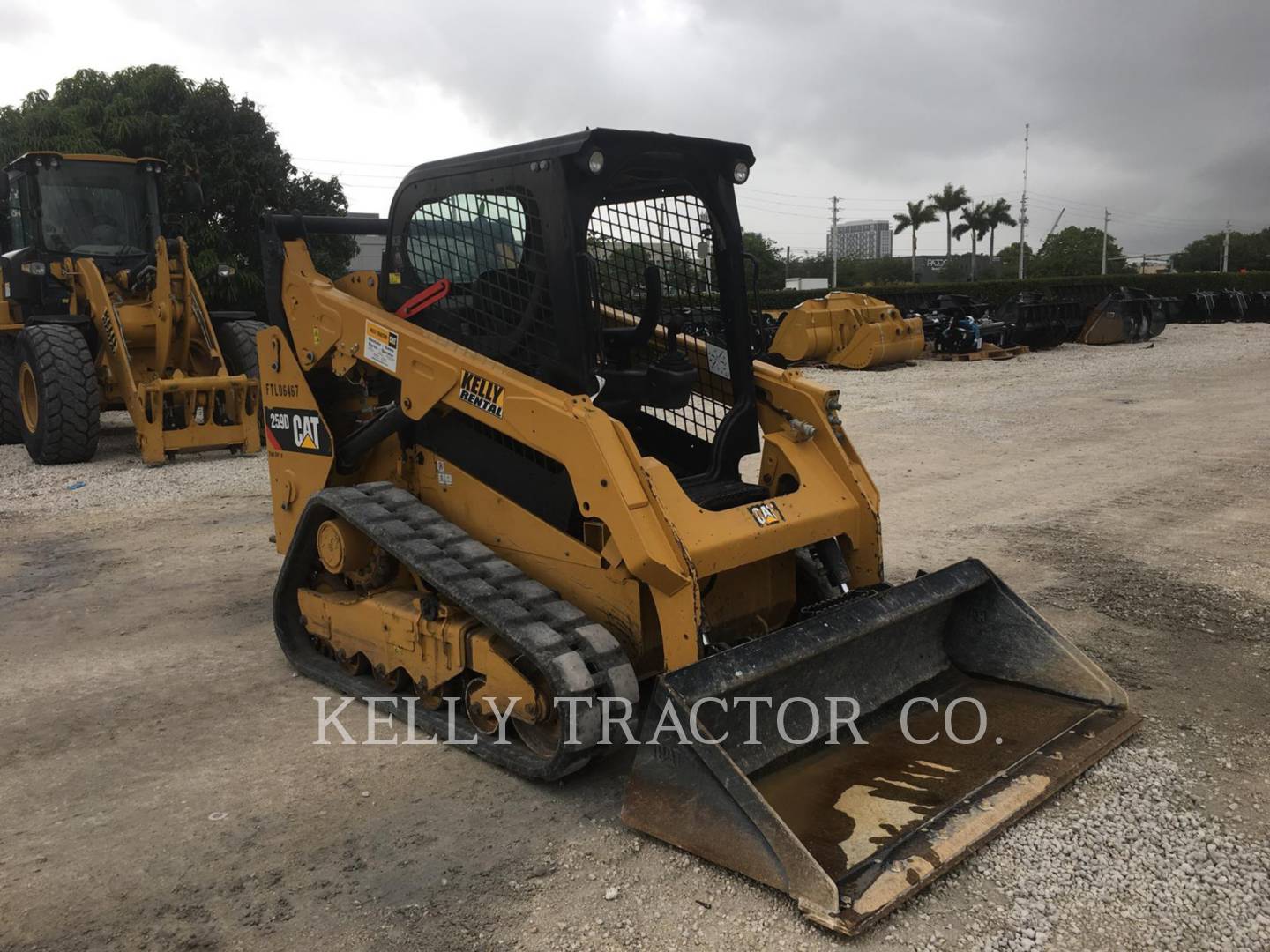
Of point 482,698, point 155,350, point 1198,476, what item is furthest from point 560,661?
point 155,350

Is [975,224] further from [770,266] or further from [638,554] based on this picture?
[638,554]

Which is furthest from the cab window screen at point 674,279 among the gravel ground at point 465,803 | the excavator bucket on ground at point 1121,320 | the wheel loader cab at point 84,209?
the excavator bucket on ground at point 1121,320

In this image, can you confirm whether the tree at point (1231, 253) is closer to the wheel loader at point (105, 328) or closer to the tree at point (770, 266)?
the tree at point (770, 266)

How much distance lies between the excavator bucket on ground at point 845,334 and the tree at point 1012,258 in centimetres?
6607

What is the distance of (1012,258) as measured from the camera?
89.9 meters

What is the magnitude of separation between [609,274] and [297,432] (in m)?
1.82

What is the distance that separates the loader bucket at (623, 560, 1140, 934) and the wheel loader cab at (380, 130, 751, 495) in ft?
2.84

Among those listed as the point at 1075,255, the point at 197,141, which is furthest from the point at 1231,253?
the point at 197,141

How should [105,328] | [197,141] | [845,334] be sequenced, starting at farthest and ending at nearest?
[197,141] < [845,334] < [105,328]

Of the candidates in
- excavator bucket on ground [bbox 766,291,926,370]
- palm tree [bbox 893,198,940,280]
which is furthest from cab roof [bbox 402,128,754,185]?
palm tree [bbox 893,198,940,280]

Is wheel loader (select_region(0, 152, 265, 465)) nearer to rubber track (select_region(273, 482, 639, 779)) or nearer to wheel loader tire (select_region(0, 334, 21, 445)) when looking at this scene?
wheel loader tire (select_region(0, 334, 21, 445))

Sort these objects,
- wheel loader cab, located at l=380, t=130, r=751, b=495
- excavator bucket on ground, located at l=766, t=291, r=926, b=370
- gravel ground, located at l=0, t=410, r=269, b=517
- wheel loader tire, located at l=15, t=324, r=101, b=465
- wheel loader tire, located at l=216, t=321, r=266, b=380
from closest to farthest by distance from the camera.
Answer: wheel loader cab, located at l=380, t=130, r=751, b=495, gravel ground, located at l=0, t=410, r=269, b=517, wheel loader tire, located at l=15, t=324, r=101, b=465, wheel loader tire, located at l=216, t=321, r=266, b=380, excavator bucket on ground, located at l=766, t=291, r=926, b=370

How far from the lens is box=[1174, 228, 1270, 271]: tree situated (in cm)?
7856

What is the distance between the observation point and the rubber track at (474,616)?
349 cm
